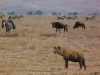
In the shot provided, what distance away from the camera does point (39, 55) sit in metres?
17.0

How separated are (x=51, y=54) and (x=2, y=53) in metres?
2.83

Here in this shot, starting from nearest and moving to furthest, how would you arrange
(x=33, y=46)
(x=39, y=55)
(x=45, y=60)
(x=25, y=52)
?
(x=45, y=60) → (x=39, y=55) → (x=25, y=52) → (x=33, y=46)

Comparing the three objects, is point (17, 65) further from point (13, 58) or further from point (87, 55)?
point (87, 55)

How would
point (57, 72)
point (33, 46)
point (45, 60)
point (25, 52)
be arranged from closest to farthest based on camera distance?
1. point (57, 72)
2. point (45, 60)
3. point (25, 52)
4. point (33, 46)

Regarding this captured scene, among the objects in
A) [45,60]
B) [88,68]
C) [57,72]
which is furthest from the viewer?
[45,60]

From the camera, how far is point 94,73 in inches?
493

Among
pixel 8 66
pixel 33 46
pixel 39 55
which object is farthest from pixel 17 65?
pixel 33 46

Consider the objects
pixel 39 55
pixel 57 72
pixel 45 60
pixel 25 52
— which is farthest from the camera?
pixel 25 52

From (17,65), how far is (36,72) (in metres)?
1.82

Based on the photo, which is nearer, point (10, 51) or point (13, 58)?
point (13, 58)

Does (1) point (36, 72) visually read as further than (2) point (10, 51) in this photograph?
No

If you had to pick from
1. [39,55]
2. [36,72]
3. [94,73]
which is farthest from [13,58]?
[94,73]

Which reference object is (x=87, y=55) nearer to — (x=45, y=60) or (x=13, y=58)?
(x=45, y=60)

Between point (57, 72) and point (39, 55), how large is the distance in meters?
4.61
